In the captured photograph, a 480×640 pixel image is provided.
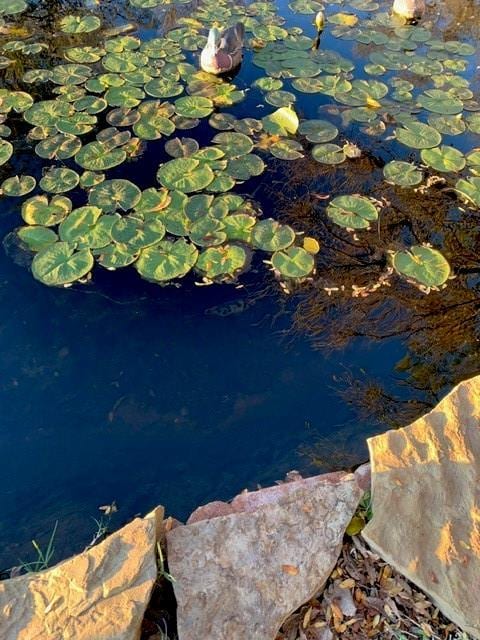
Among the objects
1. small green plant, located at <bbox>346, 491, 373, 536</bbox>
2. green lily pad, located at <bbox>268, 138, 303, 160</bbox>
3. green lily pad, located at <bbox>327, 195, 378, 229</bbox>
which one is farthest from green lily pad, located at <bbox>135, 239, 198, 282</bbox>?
small green plant, located at <bbox>346, 491, 373, 536</bbox>

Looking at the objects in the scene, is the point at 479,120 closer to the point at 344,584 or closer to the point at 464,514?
the point at 464,514

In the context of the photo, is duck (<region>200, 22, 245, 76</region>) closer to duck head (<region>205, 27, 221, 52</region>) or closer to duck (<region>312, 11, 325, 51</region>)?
A: duck head (<region>205, 27, 221, 52</region>)

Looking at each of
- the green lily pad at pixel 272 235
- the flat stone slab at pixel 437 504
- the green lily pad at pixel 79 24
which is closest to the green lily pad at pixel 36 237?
the green lily pad at pixel 272 235

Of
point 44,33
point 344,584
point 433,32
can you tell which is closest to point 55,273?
point 344,584

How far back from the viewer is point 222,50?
183 inches

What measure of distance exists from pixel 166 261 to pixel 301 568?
6.43 feet

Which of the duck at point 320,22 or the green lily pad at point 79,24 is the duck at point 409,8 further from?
the green lily pad at point 79,24

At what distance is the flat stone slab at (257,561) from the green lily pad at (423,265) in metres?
1.62

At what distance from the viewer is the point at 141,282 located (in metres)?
3.37

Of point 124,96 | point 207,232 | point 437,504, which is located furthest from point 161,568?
point 124,96

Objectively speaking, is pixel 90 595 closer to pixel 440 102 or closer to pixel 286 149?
pixel 286 149

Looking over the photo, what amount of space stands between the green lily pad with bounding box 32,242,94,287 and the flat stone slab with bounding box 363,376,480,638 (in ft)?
6.47

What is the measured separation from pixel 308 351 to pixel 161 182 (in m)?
1.61

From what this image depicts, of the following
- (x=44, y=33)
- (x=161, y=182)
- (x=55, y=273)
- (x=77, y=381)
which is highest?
(x=44, y=33)
